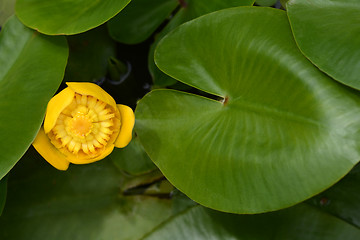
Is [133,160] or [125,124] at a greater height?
[125,124]

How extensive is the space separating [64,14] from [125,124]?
29 centimetres

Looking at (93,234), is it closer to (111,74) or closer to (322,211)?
(111,74)

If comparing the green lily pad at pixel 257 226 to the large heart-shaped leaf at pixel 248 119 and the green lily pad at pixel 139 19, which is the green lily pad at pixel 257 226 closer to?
the large heart-shaped leaf at pixel 248 119

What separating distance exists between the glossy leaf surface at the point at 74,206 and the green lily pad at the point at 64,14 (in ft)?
1.16

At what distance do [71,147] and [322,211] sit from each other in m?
0.53

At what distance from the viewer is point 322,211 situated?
800 millimetres

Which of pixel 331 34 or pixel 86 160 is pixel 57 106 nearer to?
pixel 86 160

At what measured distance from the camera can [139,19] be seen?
950mm

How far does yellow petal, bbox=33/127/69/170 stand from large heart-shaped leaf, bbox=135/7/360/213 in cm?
16

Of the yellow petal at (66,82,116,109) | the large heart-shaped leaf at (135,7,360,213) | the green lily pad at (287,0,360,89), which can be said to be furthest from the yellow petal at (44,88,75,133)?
the green lily pad at (287,0,360,89)

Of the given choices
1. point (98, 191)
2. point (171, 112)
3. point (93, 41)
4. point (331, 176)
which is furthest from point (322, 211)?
point (93, 41)

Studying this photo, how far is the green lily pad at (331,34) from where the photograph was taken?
66cm

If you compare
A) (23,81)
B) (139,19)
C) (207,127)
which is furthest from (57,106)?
(139,19)

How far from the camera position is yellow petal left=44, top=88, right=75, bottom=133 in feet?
2.09
